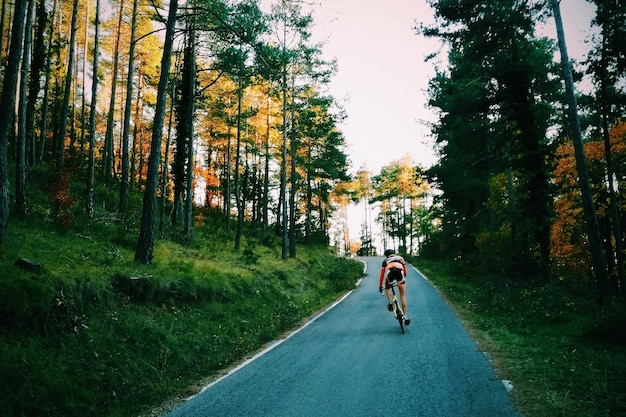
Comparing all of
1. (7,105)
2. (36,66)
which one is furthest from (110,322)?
(36,66)

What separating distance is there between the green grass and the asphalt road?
0.43 metres

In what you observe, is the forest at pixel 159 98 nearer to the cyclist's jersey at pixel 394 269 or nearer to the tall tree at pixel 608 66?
the cyclist's jersey at pixel 394 269

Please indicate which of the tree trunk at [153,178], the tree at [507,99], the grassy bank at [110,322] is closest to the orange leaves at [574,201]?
the tree at [507,99]

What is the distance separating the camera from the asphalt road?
454 cm

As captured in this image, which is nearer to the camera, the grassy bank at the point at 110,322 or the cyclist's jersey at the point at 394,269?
the grassy bank at the point at 110,322

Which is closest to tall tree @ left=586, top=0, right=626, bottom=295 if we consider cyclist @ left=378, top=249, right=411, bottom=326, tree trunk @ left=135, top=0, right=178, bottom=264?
cyclist @ left=378, top=249, right=411, bottom=326

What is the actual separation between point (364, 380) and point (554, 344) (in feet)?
15.4

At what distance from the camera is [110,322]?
274 inches

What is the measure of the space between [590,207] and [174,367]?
12.3 metres

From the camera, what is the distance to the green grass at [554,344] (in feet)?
14.7

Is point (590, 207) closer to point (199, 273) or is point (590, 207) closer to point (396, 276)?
point (396, 276)

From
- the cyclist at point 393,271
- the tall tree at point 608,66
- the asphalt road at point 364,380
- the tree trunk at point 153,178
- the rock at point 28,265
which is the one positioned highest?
the tall tree at point 608,66

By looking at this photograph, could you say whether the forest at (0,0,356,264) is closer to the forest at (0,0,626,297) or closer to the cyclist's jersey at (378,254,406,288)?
the forest at (0,0,626,297)

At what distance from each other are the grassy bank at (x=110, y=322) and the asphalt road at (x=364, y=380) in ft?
3.18
